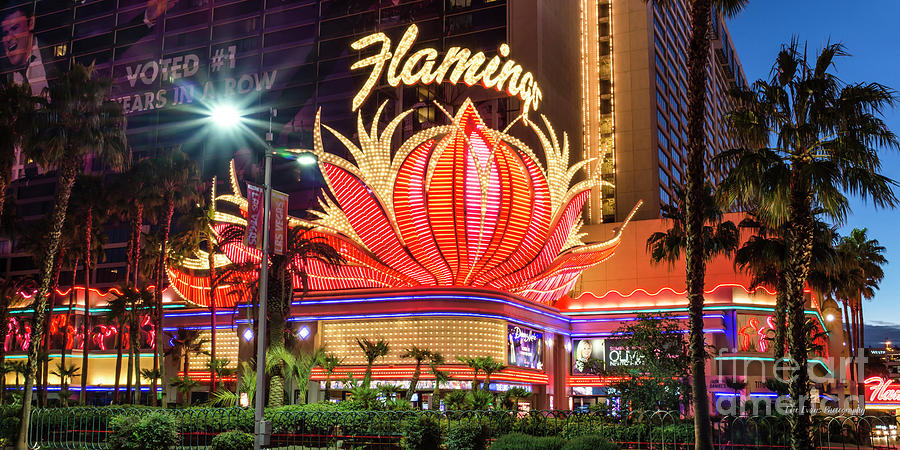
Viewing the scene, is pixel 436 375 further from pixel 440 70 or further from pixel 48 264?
pixel 440 70

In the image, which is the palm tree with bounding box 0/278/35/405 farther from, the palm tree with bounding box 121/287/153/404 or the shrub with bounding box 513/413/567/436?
the shrub with bounding box 513/413/567/436

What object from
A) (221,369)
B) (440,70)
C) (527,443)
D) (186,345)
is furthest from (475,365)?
(440,70)

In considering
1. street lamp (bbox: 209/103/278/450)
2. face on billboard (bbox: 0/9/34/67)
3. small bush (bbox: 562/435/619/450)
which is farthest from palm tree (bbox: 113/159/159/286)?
face on billboard (bbox: 0/9/34/67)

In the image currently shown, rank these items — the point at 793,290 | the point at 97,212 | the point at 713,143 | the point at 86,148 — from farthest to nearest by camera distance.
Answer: the point at 713,143 → the point at 97,212 → the point at 86,148 → the point at 793,290

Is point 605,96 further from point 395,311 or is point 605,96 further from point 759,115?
point 759,115

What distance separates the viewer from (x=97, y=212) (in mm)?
44312

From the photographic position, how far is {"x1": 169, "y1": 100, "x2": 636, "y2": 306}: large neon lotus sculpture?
38.3m

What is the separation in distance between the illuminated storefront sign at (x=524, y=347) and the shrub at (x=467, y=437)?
20153mm

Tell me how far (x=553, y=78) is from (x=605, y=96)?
8.91m

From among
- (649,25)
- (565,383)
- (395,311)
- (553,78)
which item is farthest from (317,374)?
(649,25)

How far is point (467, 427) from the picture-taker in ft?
64.2

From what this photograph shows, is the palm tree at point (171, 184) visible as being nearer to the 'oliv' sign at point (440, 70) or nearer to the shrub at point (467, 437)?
the 'oliv' sign at point (440, 70)

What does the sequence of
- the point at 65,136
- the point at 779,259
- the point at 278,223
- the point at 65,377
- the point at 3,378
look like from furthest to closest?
1. the point at 65,377
2. the point at 3,378
3. the point at 65,136
4. the point at 779,259
5. the point at 278,223
